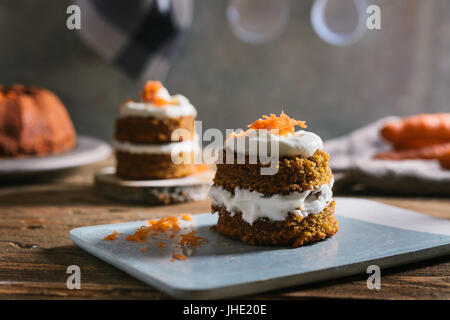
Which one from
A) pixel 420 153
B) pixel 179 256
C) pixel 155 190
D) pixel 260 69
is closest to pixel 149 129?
pixel 155 190

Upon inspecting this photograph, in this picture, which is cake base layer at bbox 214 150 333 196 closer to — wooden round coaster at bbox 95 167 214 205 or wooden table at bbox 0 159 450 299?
A: wooden table at bbox 0 159 450 299

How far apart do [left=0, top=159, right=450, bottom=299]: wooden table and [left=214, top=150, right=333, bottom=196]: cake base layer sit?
0.38m

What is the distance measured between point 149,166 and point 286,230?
3.92 ft

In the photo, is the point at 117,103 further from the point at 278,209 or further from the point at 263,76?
the point at 278,209

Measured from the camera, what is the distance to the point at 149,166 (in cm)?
285

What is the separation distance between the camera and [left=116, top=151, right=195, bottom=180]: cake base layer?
285 cm

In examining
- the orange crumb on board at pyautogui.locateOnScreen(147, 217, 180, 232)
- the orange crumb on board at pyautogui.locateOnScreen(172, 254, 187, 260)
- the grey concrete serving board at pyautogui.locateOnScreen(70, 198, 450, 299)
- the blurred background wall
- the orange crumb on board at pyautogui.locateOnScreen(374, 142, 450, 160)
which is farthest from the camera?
the blurred background wall

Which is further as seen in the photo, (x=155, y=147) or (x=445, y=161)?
(x=445, y=161)

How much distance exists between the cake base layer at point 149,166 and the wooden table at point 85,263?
0.20m

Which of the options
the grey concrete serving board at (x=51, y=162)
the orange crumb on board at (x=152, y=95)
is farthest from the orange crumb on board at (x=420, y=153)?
the grey concrete serving board at (x=51, y=162)

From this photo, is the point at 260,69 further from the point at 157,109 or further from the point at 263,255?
the point at 263,255

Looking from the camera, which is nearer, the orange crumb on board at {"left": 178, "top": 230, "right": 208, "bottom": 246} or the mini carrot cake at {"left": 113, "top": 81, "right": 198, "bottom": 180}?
the orange crumb on board at {"left": 178, "top": 230, "right": 208, "bottom": 246}

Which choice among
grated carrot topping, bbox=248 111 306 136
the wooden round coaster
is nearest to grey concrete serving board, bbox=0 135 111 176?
the wooden round coaster
